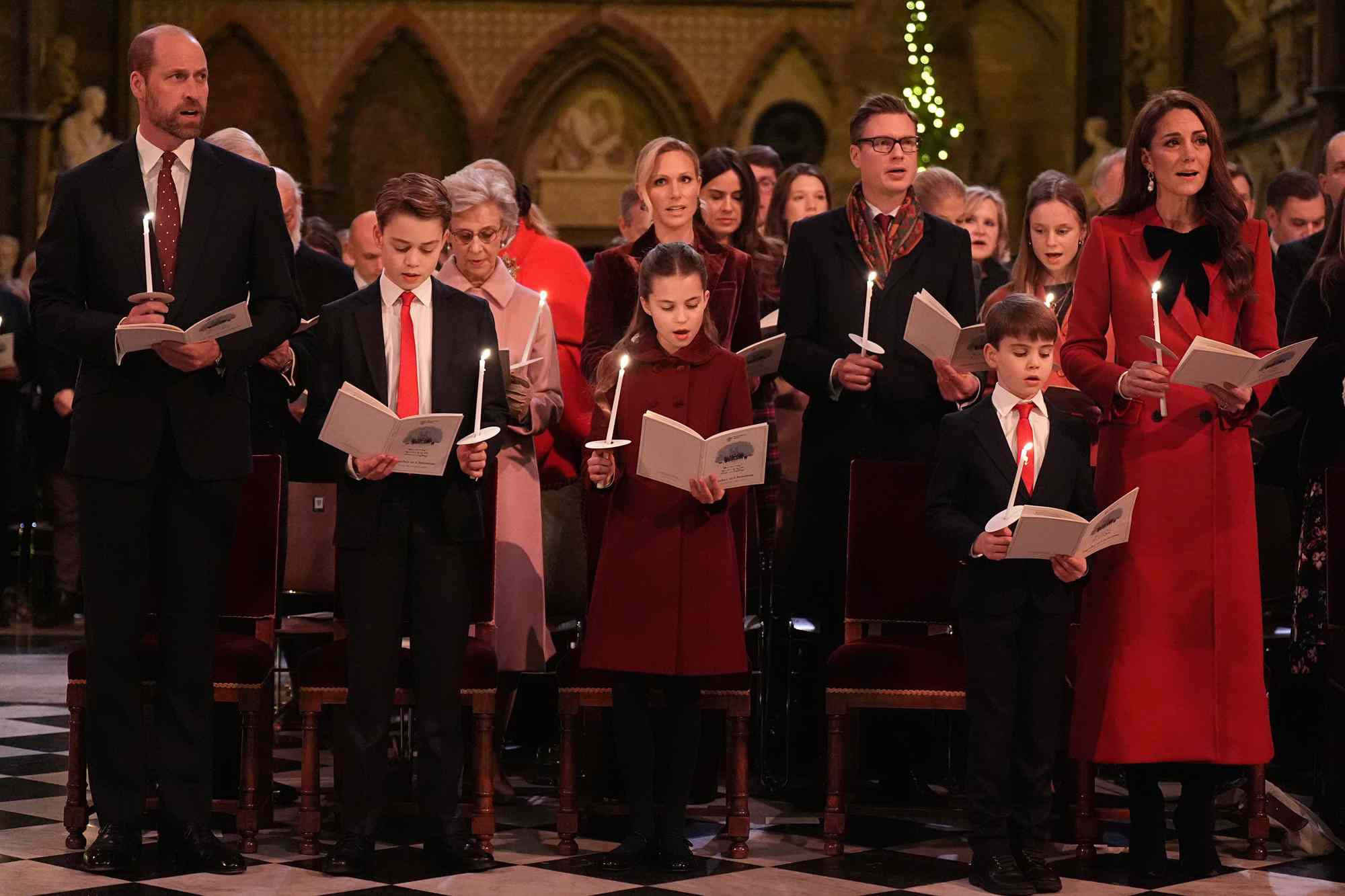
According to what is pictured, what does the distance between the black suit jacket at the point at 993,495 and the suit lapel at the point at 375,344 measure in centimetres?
131

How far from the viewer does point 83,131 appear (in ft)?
46.1

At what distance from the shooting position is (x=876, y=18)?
48.5 feet

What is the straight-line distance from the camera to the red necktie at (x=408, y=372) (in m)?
4.14

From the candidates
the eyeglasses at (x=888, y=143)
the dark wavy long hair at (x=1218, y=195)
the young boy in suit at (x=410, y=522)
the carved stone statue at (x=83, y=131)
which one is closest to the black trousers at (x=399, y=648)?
the young boy in suit at (x=410, y=522)

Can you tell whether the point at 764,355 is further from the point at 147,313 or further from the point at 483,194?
the point at 147,313

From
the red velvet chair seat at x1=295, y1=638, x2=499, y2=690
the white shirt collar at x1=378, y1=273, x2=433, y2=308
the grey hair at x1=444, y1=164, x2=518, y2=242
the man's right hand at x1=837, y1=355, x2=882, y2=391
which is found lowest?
the red velvet chair seat at x1=295, y1=638, x2=499, y2=690

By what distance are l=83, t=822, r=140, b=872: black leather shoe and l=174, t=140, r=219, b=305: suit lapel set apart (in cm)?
122

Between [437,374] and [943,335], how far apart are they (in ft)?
4.04

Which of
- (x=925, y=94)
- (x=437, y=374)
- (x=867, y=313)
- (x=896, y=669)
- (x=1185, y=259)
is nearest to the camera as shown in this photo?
(x=1185, y=259)

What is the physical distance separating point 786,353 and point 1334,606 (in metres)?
1.55

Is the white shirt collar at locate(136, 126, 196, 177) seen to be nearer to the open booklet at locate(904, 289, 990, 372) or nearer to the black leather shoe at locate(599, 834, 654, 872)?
the open booklet at locate(904, 289, 990, 372)

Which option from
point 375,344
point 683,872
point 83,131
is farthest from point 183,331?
point 83,131

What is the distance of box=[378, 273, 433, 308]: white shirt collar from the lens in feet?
13.7

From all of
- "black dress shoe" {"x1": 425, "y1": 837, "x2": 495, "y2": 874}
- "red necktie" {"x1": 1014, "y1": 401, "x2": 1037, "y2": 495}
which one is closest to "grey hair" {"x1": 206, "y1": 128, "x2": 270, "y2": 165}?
"black dress shoe" {"x1": 425, "y1": 837, "x2": 495, "y2": 874}
